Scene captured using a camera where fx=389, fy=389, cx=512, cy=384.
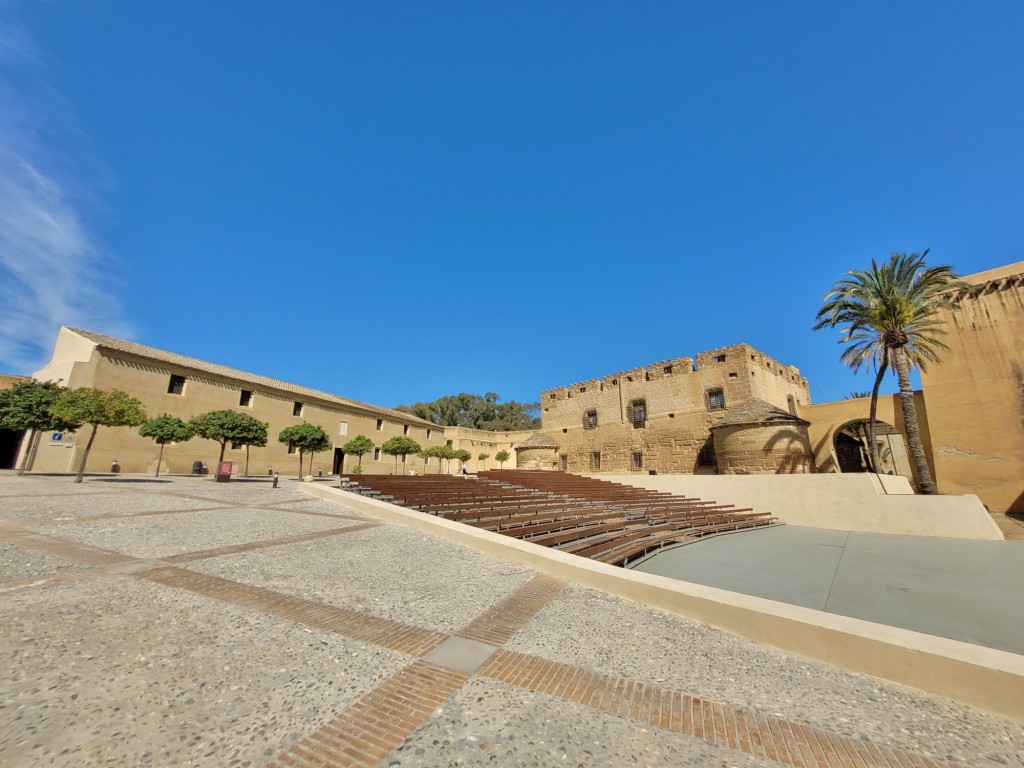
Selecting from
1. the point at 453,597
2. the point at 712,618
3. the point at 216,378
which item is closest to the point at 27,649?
the point at 453,597

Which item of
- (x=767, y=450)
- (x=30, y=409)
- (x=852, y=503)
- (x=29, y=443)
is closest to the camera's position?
(x=852, y=503)

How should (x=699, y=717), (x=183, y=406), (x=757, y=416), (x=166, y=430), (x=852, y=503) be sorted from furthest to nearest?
(x=183, y=406), (x=757, y=416), (x=166, y=430), (x=852, y=503), (x=699, y=717)

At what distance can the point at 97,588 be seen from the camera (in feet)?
12.6

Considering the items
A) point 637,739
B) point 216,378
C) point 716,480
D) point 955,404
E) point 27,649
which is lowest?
point 637,739

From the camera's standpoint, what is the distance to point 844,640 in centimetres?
328

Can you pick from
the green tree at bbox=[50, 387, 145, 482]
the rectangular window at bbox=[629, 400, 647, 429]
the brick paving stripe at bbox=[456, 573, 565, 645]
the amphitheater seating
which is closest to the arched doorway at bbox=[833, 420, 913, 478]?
the rectangular window at bbox=[629, 400, 647, 429]

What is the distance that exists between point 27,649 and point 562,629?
4044 mm

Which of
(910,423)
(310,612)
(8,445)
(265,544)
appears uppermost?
(910,423)

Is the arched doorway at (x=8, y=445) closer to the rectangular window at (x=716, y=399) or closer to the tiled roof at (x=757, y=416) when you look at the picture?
the tiled roof at (x=757, y=416)

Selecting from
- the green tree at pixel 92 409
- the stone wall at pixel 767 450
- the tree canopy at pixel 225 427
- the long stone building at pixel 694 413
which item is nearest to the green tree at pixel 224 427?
the tree canopy at pixel 225 427

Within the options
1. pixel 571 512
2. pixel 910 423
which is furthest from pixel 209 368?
pixel 910 423

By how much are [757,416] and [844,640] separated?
16.3 meters

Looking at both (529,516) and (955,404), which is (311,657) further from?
(955,404)

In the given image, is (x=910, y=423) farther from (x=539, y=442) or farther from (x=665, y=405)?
(x=539, y=442)
